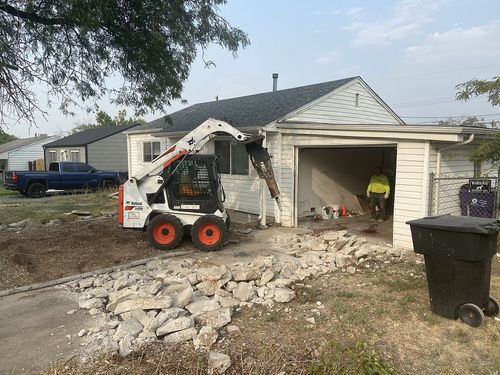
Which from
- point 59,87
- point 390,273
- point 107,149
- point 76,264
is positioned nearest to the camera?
point 390,273

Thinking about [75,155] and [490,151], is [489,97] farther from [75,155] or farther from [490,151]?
[75,155]

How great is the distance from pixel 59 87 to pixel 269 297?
7.72m

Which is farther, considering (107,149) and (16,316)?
(107,149)

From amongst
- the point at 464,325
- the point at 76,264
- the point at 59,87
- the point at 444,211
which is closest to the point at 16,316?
the point at 76,264

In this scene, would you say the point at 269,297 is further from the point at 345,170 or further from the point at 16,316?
the point at 345,170

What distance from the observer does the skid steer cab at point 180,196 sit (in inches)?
317

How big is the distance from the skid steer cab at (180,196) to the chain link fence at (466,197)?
3.70 meters

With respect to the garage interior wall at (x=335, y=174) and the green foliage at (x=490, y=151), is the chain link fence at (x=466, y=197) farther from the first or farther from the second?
the garage interior wall at (x=335, y=174)

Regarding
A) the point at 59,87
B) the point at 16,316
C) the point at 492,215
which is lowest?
the point at 16,316

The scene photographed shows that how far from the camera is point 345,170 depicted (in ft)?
42.9

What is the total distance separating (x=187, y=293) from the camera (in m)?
Result: 5.11

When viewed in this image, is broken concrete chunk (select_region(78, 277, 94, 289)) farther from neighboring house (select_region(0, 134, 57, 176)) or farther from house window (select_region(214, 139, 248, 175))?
neighboring house (select_region(0, 134, 57, 176))

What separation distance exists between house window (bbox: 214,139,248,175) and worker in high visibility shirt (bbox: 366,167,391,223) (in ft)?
12.5

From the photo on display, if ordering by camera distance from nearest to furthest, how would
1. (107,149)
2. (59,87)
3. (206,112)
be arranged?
(59,87)
(206,112)
(107,149)
